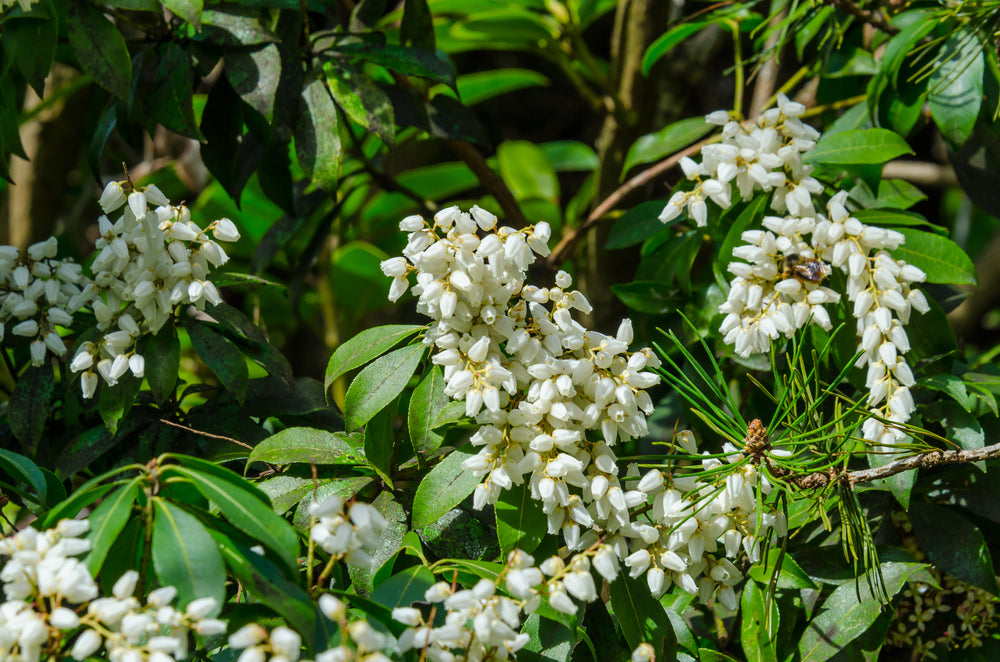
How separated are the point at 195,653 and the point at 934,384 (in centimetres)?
80

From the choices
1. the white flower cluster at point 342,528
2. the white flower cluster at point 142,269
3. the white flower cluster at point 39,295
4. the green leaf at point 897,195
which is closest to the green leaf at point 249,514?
the white flower cluster at point 342,528

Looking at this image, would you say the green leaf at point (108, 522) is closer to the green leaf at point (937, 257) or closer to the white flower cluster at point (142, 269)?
the white flower cluster at point (142, 269)

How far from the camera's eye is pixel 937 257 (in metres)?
1.01

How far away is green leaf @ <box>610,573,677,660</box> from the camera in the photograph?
0.78 m

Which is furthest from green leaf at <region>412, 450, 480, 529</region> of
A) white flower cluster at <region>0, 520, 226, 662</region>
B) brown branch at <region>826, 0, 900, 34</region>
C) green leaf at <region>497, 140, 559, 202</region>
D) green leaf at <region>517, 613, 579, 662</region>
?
green leaf at <region>497, 140, 559, 202</region>

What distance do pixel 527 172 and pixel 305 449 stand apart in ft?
4.44

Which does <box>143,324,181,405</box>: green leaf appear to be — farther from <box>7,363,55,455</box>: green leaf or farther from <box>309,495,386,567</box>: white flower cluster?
<box>309,495,386,567</box>: white flower cluster

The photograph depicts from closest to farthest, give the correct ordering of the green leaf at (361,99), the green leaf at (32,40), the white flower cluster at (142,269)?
the white flower cluster at (142,269), the green leaf at (32,40), the green leaf at (361,99)

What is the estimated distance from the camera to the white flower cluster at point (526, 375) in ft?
2.48

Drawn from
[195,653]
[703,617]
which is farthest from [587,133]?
[195,653]

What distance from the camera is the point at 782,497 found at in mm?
840

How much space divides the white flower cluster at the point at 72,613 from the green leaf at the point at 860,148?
2.85 feet

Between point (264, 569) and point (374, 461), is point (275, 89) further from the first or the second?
point (264, 569)

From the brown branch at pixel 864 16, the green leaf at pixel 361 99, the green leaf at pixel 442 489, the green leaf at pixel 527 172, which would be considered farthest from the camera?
the green leaf at pixel 527 172
